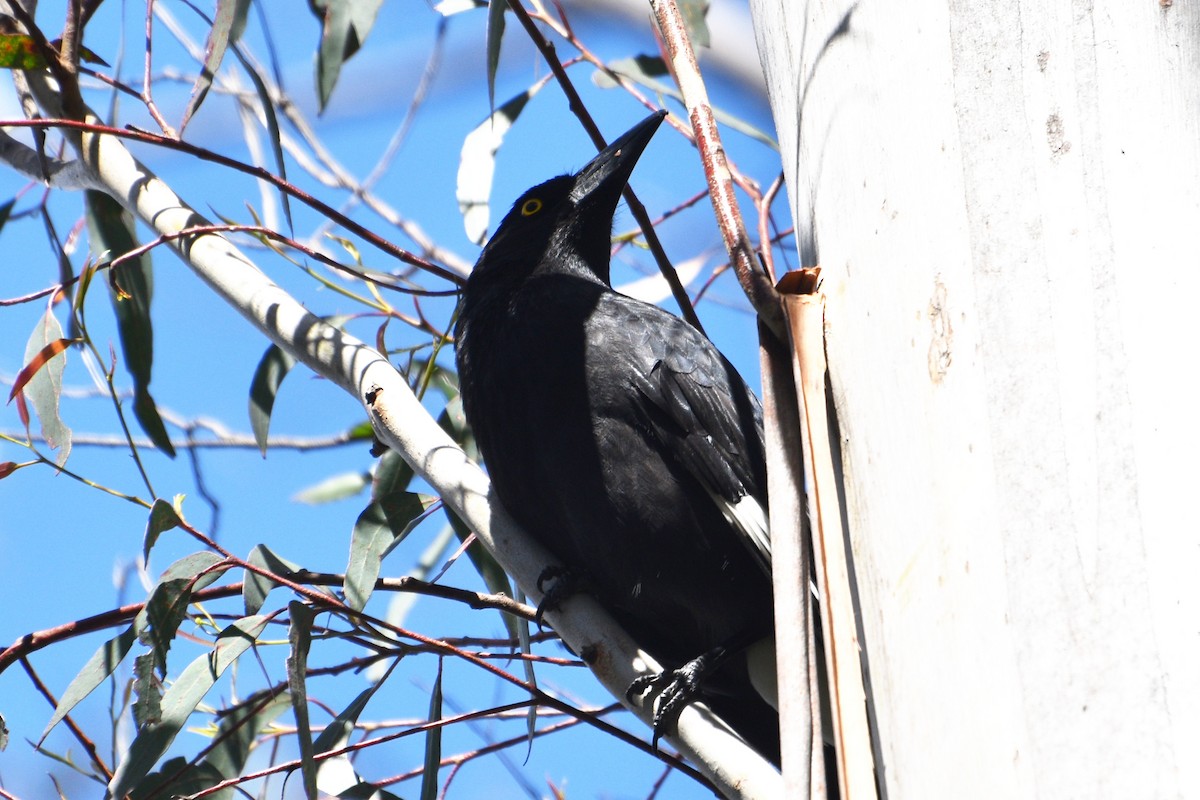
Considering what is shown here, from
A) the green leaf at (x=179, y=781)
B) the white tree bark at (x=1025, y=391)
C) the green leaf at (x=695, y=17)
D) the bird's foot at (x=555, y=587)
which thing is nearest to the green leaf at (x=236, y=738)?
the green leaf at (x=179, y=781)

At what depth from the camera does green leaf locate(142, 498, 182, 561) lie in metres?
1.89

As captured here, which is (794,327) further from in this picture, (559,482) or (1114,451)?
(559,482)

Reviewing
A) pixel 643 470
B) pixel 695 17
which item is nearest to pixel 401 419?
pixel 643 470

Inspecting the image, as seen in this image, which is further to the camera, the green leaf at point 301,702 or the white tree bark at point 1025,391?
the green leaf at point 301,702

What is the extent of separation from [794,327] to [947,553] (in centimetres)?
34

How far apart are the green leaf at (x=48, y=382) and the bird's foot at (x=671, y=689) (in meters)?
1.03

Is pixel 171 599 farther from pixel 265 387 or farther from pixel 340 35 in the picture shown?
pixel 340 35

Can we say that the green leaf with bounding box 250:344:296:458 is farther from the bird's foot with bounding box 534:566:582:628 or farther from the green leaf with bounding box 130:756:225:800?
the bird's foot with bounding box 534:566:582:628

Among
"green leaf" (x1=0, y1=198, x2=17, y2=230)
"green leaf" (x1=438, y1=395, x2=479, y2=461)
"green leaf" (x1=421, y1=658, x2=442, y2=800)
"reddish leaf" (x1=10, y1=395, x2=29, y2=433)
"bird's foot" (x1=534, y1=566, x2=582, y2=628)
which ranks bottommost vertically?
"green leaf" (x1=421, y1=658, x2=442, y2=800)

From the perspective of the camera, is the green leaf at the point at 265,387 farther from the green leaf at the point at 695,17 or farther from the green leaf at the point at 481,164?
the green leaf at the point at 695,17

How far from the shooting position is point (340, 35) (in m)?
2.50

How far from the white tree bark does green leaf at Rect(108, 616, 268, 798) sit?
1122 millimetres

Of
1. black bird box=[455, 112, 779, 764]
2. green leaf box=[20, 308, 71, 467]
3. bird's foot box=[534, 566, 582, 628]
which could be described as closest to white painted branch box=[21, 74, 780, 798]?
bird's foot box=[534, 566, 582, 628]

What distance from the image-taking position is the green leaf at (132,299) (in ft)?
7.65
